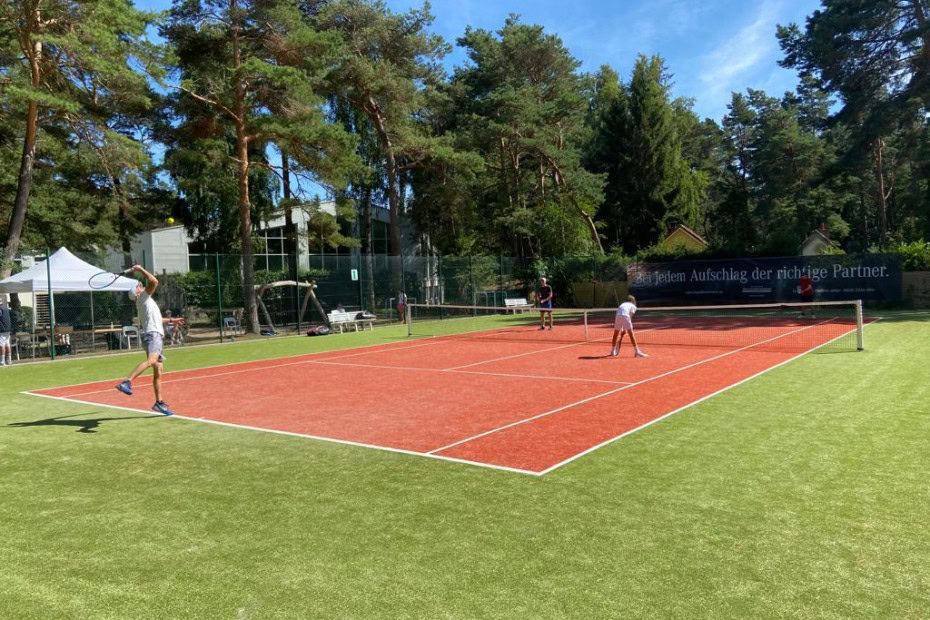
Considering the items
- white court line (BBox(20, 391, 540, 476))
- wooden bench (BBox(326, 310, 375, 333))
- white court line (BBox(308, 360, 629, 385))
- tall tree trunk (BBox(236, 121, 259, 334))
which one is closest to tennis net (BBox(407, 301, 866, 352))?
wooden bench (BBox(326, 310, 375, 333))

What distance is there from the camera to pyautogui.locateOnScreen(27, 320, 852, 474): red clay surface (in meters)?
6.95

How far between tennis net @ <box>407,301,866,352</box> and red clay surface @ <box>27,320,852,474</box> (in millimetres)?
422

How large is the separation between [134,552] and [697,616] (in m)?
3.29

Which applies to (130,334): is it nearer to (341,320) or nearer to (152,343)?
(341,320)

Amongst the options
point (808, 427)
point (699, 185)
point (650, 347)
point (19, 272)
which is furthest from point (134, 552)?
point (699, 185)

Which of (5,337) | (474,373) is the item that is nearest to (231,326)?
(5,337)

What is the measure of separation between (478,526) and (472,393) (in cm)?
534

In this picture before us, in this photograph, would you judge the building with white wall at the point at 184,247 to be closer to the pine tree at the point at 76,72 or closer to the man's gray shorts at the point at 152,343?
the pine tree at the point at 76,72

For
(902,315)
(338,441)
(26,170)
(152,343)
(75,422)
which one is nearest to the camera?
(338,441)

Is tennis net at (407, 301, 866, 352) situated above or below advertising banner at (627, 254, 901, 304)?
below

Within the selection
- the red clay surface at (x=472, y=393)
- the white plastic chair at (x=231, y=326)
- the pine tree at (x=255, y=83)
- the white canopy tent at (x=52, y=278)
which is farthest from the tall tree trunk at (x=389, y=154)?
the red clay surface at (x=472, y=393)

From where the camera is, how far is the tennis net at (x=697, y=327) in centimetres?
1520

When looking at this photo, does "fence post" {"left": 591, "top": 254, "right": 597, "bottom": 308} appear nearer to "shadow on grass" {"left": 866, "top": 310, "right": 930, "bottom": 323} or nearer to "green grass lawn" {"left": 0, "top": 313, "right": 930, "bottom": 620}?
"shadow on grass" {"left": 866, "top": 310, "right": 930, "bottom": 323}

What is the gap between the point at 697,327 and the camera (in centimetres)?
2027
